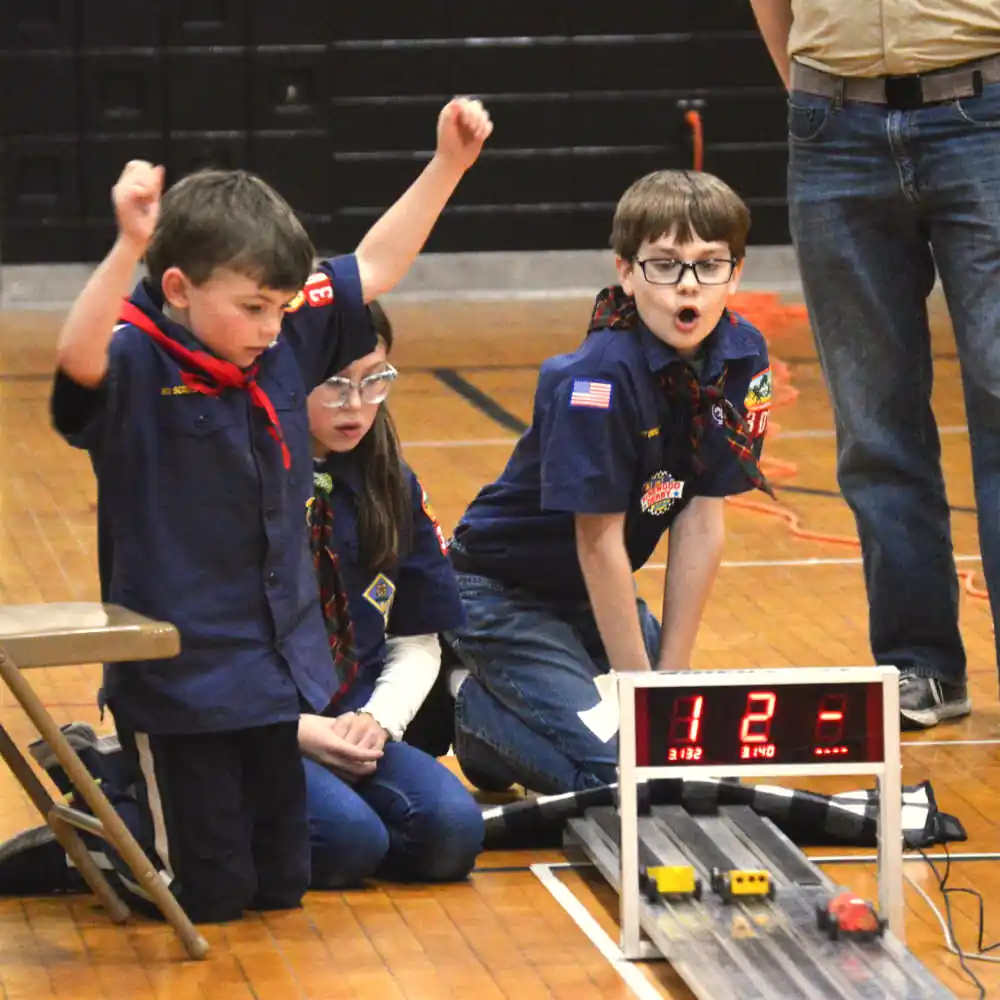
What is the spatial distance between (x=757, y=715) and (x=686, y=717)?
9 centimetres

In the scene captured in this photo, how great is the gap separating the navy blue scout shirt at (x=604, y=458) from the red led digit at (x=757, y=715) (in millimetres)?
658

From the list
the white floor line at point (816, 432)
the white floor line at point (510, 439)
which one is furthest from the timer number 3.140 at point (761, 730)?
the white floor line at point (816, 432)

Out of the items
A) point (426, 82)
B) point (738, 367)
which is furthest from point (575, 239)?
point (738, 367)

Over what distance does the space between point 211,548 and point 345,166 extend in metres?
6.82

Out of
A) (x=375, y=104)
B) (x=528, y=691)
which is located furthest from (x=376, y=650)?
(x=375, y=104)

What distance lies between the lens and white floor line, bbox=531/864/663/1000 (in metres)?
2.60

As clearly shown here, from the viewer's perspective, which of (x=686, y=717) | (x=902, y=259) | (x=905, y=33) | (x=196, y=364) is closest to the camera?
(x=686, y=717)

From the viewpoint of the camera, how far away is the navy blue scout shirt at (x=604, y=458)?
10.7 ft

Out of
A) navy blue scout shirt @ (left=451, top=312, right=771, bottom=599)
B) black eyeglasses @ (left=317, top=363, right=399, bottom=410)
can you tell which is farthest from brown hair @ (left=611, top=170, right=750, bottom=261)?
black eyeglasses @ (left=317, top=363, right=399, bottom=410)

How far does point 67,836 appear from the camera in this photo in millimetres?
2807

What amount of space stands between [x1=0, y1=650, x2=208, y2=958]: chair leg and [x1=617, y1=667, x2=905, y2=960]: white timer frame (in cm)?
55

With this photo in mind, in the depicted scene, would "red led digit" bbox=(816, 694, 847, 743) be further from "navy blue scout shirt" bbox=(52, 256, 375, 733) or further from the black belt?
the black belt

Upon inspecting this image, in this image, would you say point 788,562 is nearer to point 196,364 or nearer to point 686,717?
point 686,717

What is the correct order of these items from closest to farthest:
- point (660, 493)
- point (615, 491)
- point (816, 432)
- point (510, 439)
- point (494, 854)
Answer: point (494, 854)
point (615, 491)
point (660, 493)
point (510, 439)
point (816, 432)
